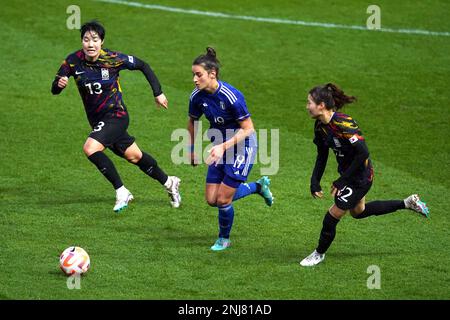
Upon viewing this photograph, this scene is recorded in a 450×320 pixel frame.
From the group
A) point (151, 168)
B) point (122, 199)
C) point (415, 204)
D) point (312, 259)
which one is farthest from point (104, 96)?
point (415, 204)

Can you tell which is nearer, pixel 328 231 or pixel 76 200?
pixel 328 231

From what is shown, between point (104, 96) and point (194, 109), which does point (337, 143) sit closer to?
point (194, 109)

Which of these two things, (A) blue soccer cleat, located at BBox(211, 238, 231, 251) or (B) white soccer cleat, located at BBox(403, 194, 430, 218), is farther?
(B) white soccer cleat, located at BBox(403, 194, 430, 218)

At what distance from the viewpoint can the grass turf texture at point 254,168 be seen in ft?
33.0

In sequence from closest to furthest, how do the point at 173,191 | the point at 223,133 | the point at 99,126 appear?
the point at 223,133, the point at 99,126, the point at 173,191

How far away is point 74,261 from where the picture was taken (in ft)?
32.4

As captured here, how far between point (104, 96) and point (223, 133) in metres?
2.12

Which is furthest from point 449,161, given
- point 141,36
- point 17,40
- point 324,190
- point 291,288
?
point 17,40

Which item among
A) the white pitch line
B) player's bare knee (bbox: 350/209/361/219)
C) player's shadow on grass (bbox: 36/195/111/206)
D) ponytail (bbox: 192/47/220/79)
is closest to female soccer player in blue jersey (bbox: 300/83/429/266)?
player's bare knee (bbox: 350/209/361/219)

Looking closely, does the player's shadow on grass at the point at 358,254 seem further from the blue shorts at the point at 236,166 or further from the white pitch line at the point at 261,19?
the white pitch line at the point at 261,19

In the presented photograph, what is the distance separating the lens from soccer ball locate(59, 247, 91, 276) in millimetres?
9852

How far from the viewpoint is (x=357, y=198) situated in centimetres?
1036

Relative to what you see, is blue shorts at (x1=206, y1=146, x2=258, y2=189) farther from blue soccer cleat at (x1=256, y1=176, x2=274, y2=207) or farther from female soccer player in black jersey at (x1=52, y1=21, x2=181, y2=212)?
female soccer player in black jersey at (x1=52, y1=21, x2=181, y2=212)

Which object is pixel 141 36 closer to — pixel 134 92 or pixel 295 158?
pixel 134 92
